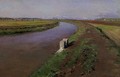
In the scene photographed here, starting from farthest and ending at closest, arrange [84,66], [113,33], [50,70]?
[113,33] < [50,70] < [84,66]

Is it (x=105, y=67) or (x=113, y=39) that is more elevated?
(x=105, y=67)

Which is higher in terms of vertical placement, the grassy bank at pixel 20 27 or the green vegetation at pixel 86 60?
the green vegetation at pixel 86 60

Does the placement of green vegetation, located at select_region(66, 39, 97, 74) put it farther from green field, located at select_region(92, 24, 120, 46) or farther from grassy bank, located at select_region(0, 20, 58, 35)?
grassy bank, located at select_region(0, 20, 58, 35)

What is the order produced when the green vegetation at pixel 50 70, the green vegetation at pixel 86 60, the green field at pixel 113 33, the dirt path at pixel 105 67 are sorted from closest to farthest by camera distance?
the dirt path at pixel 105 67 < the green vegetation at pixel 86 60 < the green vegetation at pixel 50 70 < the green field at pixel 113 33

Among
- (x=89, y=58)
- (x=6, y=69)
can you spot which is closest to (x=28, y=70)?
(x=6, y=69)

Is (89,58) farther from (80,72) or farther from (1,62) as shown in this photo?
(1,62)

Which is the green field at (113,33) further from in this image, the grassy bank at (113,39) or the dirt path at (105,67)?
the dirt path at (105,67)

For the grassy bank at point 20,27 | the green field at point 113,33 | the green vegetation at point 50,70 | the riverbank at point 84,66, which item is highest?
the riverbank at point 84,66

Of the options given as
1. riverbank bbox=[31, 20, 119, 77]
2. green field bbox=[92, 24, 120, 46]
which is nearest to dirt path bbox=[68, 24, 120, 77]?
riverbank bbox=[31, 20, 119, 77]

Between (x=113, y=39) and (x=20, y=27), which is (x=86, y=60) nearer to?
(x=113, y=39)

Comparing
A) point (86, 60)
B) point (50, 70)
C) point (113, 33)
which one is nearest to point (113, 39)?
point (113, 33)

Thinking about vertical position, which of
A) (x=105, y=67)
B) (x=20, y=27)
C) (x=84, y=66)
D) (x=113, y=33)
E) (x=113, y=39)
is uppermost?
(x=84, y=66)

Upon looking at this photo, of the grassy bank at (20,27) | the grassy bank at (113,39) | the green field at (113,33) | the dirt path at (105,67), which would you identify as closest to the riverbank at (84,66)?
the dirt path at (105,67)

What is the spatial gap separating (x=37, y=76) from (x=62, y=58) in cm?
443
